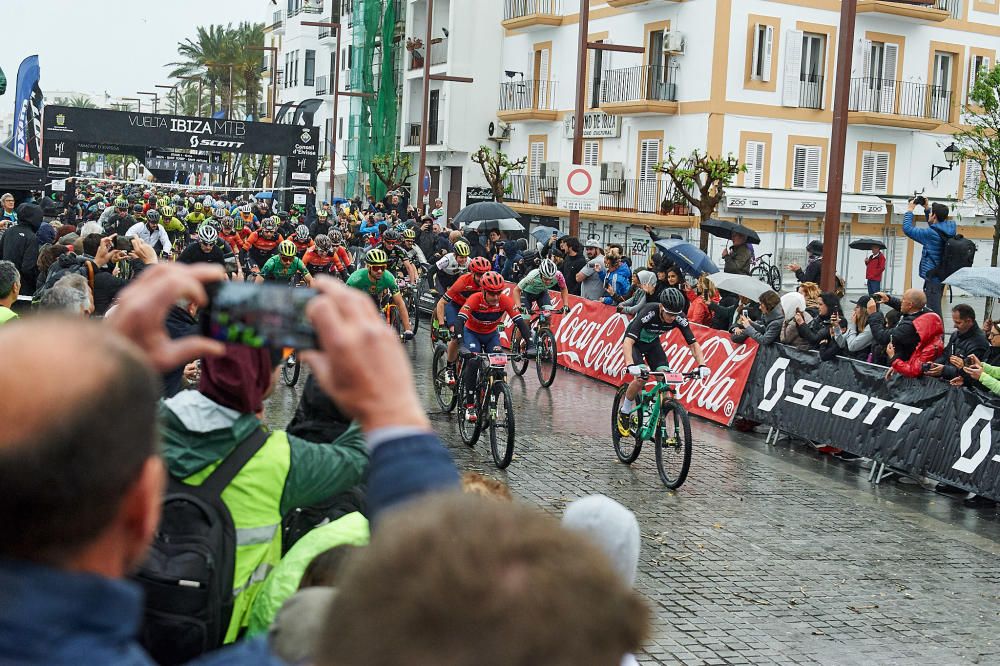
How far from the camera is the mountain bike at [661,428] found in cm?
1220

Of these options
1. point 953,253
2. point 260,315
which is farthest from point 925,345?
point 260,315

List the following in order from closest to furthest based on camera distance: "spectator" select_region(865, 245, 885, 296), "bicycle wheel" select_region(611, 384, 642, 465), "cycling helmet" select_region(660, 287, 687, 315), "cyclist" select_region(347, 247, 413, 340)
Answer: "cycling helmet" select_region(660, 287, 687, 315)
"bicycle wheel" select_region(611, 384, 642, 465)
"cyclist" select_region(347, 247, 413, 340)
"spectator" select_region(865, 245, 885, 296)

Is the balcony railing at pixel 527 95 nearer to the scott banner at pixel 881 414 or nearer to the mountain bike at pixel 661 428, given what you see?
the scott banner at pixel 881 414

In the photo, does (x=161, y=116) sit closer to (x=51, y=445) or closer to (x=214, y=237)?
(x=214, y=237)

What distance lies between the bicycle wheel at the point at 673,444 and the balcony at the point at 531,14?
37587 mm

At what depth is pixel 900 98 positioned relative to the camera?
4291 centimetres

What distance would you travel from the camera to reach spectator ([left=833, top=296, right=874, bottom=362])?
14.3 meters

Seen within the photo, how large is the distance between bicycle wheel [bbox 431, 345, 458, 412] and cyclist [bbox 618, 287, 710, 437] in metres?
2.77

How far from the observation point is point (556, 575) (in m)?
1.37

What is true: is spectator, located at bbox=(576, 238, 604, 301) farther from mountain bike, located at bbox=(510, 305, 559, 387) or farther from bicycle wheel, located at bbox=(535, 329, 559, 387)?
bicycle wheel, located at bbox=(535, 329, 559, 387)

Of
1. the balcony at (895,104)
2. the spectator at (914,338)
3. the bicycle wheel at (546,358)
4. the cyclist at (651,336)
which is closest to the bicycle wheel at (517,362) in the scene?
the bicycle wheel at (546,358)

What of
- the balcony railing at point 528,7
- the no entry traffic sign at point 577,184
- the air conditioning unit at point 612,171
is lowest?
the no entry traffic sign at point 577,184

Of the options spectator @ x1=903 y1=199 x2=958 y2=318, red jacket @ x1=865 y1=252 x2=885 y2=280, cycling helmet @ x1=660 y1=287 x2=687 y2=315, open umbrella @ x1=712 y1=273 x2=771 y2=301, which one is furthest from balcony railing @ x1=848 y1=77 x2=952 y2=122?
cycling helmet @ x1=660 y1=287 x2=687 y2=315

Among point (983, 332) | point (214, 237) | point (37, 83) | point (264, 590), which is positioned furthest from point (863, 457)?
point (37, 83)
